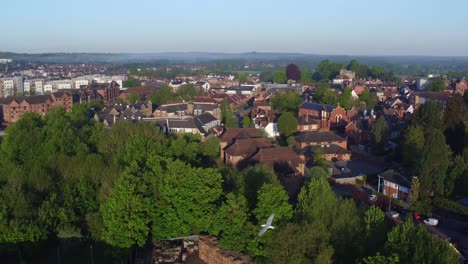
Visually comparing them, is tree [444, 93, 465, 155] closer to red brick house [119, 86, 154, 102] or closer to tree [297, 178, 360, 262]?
tree [297, 178, 360, 262]

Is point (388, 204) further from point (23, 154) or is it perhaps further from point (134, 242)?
point (23, 154)

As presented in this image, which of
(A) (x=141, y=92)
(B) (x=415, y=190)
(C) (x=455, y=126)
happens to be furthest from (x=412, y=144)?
(A) (x=141, y=92)

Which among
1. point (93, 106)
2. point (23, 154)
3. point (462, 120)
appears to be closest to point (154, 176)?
point (23, 154)

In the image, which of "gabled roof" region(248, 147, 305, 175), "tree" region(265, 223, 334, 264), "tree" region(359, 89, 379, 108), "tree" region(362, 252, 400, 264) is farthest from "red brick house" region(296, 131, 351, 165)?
"tree" region(362, 252, 400, 264)

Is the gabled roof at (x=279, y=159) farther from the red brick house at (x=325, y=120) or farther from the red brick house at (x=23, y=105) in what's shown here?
the red brick house at (x=23, y=105)

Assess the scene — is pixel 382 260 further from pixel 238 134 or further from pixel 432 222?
pixel 238 134
